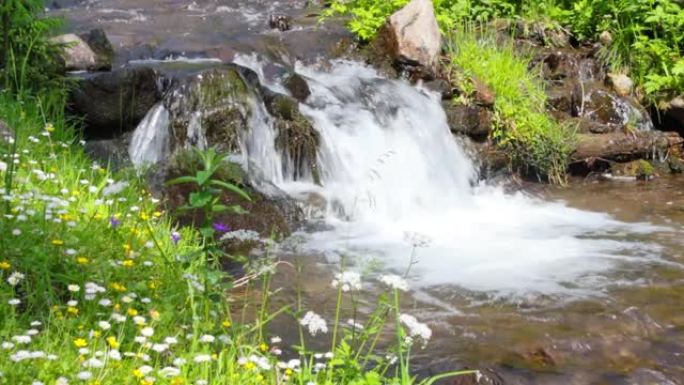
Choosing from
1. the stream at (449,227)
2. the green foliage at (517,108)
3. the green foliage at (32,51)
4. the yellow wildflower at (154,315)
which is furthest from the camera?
the green foliage at (517,108)

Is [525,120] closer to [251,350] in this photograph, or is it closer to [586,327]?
[586,327]

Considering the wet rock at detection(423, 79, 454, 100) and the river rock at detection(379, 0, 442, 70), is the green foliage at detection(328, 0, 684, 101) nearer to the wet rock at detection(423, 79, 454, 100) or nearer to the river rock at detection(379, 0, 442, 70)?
the river rock at detection(379, 0, 442, 70)

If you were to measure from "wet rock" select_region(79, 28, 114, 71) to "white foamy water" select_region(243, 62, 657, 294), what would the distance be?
192cm

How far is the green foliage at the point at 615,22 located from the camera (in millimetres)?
9281

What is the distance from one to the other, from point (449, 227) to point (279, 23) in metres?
4.28

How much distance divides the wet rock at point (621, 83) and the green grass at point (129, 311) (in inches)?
216

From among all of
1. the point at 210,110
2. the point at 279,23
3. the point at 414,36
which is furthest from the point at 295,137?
the point at 279,23

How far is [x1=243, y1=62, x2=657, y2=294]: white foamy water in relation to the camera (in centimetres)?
563

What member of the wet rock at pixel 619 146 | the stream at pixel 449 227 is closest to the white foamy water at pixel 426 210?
the stream at pixel 449 227

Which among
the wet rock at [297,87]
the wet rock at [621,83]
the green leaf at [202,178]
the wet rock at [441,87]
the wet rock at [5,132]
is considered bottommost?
the wet rock at [621,83]

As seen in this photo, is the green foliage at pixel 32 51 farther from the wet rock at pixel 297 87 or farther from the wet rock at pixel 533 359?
the wet rock at pixel 533 359

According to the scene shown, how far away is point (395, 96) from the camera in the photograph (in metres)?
8.49

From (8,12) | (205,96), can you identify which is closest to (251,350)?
(8,12)

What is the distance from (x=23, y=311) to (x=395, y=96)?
5.64 m
